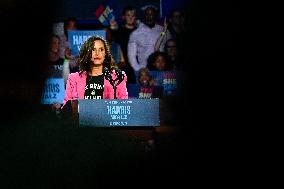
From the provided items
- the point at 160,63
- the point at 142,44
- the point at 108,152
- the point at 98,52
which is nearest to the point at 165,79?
the point at 160,63

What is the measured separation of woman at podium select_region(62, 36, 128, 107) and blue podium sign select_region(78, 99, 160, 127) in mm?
530

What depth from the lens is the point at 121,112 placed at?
2148 mm

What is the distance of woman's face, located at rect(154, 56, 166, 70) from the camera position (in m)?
5.32

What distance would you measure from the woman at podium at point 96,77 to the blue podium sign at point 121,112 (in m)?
0.53

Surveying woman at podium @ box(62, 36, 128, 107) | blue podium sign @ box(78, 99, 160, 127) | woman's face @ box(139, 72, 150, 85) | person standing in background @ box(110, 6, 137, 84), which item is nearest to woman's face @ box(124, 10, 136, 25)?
person standing in background @ box(110, 6, 137, 84)

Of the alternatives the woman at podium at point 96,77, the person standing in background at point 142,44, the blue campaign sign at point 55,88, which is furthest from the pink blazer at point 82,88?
the person standing in background at point 142,44

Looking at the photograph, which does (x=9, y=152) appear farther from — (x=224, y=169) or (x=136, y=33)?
(x=136, y=33)

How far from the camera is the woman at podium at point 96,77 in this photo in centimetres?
275

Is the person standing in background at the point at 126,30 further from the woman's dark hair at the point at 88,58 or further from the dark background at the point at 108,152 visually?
the dark background at the point at 108,152

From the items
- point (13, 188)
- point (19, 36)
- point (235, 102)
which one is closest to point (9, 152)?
point (13, 188)

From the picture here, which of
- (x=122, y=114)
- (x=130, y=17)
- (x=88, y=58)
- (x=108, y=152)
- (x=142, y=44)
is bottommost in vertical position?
(x=108, y=152)

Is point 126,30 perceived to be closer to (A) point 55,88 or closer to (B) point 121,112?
(A) point 55,88

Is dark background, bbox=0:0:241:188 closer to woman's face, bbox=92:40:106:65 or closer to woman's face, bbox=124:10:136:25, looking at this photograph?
woman's face, bbox=92:40:106:65

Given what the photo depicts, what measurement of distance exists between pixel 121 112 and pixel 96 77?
745 mm
